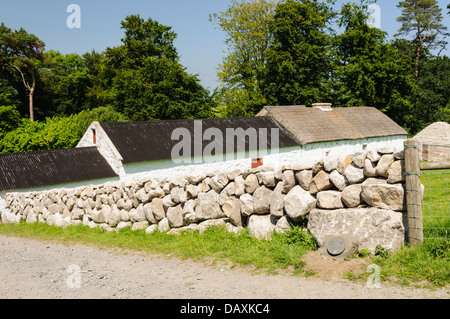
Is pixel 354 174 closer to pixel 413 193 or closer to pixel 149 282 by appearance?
pixel 413 193

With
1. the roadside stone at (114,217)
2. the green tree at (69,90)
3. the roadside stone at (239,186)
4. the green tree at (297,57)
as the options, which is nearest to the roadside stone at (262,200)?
the roadside stone at (239,186)

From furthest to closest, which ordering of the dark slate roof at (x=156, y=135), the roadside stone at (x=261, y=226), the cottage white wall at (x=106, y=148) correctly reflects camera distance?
1. the dark slate roof at (x=156, y=135)
2. the cottage white wall at (x=106, y=148)
3. the roadside stone at (x=261, y=226)

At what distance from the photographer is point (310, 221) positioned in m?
6.34

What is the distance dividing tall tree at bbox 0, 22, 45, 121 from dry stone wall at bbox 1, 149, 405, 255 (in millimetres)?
38942

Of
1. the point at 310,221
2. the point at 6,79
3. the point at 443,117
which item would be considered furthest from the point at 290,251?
the point at 6,79

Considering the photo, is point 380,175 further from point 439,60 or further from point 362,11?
point 439,60

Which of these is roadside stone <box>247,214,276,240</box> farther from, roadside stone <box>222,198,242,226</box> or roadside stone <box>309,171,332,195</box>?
roadside stone <box>309,171,332,195</box>

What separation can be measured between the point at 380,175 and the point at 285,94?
116 feet

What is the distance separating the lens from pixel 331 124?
2869 cm

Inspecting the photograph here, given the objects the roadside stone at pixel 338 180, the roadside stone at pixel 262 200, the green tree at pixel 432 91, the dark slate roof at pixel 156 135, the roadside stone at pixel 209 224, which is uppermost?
the green tree at pixel 432 91

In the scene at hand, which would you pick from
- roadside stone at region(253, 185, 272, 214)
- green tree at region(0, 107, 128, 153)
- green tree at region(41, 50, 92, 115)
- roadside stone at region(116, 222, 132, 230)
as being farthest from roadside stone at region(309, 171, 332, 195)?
green tree at region(41, 50, 92, 115)

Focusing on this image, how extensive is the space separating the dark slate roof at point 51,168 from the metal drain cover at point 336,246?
1789cm

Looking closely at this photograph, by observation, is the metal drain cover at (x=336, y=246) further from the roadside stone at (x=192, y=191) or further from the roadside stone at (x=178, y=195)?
the roadside stone at (x=178, y=195)

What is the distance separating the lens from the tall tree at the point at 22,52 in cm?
4206
